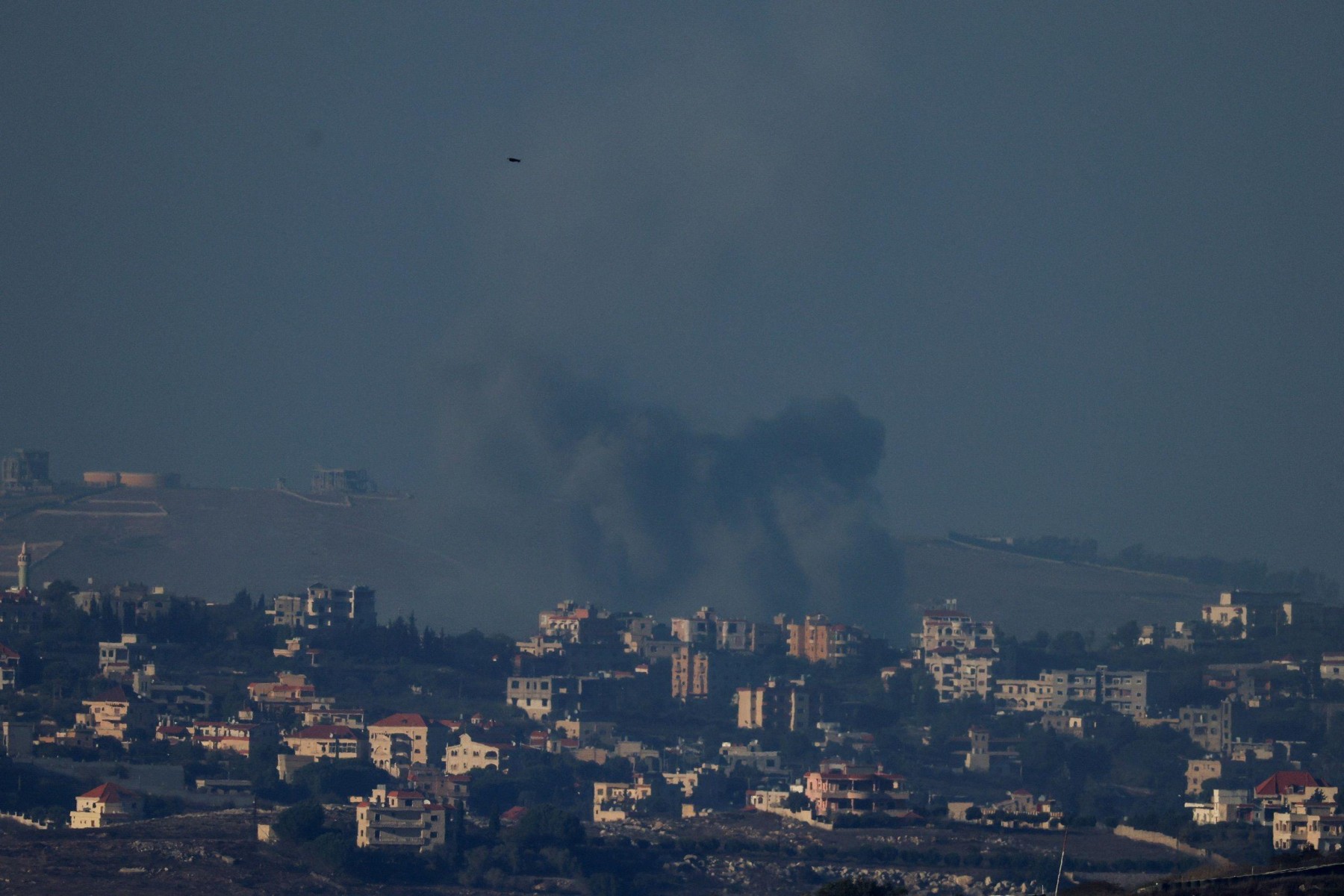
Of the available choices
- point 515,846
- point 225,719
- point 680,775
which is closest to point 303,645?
point 225,719

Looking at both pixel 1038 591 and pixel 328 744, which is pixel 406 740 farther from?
pixel 1038 591

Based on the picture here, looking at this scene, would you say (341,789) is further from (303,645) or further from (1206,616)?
(1206,616)

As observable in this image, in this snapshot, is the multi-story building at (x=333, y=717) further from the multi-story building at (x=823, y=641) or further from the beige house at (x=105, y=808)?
the multi-story building at (x=823, y=641)

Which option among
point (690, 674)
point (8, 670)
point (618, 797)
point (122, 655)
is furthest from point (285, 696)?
point (690, 674)

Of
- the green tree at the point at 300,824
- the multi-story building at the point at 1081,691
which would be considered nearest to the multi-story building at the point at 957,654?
the multi-story building at the point at 1081,691

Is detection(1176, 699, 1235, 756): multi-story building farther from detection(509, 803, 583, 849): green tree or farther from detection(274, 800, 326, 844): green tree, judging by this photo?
detection(274, 800, 326, 844): green tree
